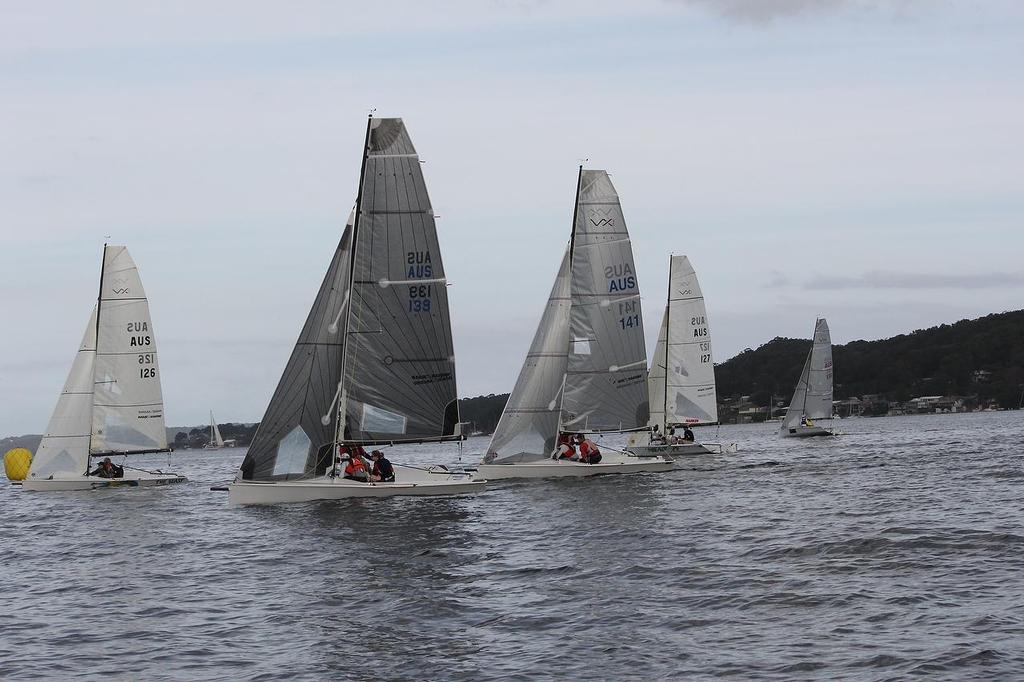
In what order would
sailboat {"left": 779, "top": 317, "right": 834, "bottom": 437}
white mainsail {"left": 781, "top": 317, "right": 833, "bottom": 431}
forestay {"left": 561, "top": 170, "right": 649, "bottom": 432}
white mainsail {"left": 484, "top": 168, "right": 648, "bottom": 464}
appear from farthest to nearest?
white mainsail {"left": 781, "top": 317, "right": 833, "bottom": 431} < sailboat {"left": 779, "top": 317, "right": 834, "bottom": 437} < forestay {"left": 561, "top": 170, "right": 649, "bottom": 432} < white mainsail {"left": 484, "top": 168, "right": 648, "bottom": 464}

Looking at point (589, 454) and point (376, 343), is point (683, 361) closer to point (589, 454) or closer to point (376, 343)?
point (589, 454)

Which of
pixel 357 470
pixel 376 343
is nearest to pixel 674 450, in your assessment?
pixel 376 343

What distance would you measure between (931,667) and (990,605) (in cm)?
348

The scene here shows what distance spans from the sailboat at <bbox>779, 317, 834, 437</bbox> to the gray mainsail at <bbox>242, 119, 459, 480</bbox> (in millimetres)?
54304

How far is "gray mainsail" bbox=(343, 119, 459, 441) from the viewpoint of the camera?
1241 inches

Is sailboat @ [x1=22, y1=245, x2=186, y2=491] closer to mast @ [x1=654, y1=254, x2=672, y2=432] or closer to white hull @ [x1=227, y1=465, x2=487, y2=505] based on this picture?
white hull @ [x1=227, y1=465, x2=487, y2=505]

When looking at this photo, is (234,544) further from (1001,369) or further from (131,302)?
(1001,369)

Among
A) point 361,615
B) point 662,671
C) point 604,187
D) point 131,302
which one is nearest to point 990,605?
point 662,671

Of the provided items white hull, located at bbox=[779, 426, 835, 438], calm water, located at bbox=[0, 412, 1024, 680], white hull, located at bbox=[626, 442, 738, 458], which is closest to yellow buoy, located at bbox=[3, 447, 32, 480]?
calm water, located at bbox=[0, 412, 1024, 680]

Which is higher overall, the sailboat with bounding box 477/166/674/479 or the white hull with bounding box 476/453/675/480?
the sailboat with bounding box 477/166/674/479

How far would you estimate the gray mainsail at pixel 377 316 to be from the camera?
31.2 meters

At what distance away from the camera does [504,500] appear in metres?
33.4

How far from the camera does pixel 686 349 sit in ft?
179

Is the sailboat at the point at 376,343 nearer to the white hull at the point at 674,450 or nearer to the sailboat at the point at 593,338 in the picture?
the sailboat at the point at 593,338
